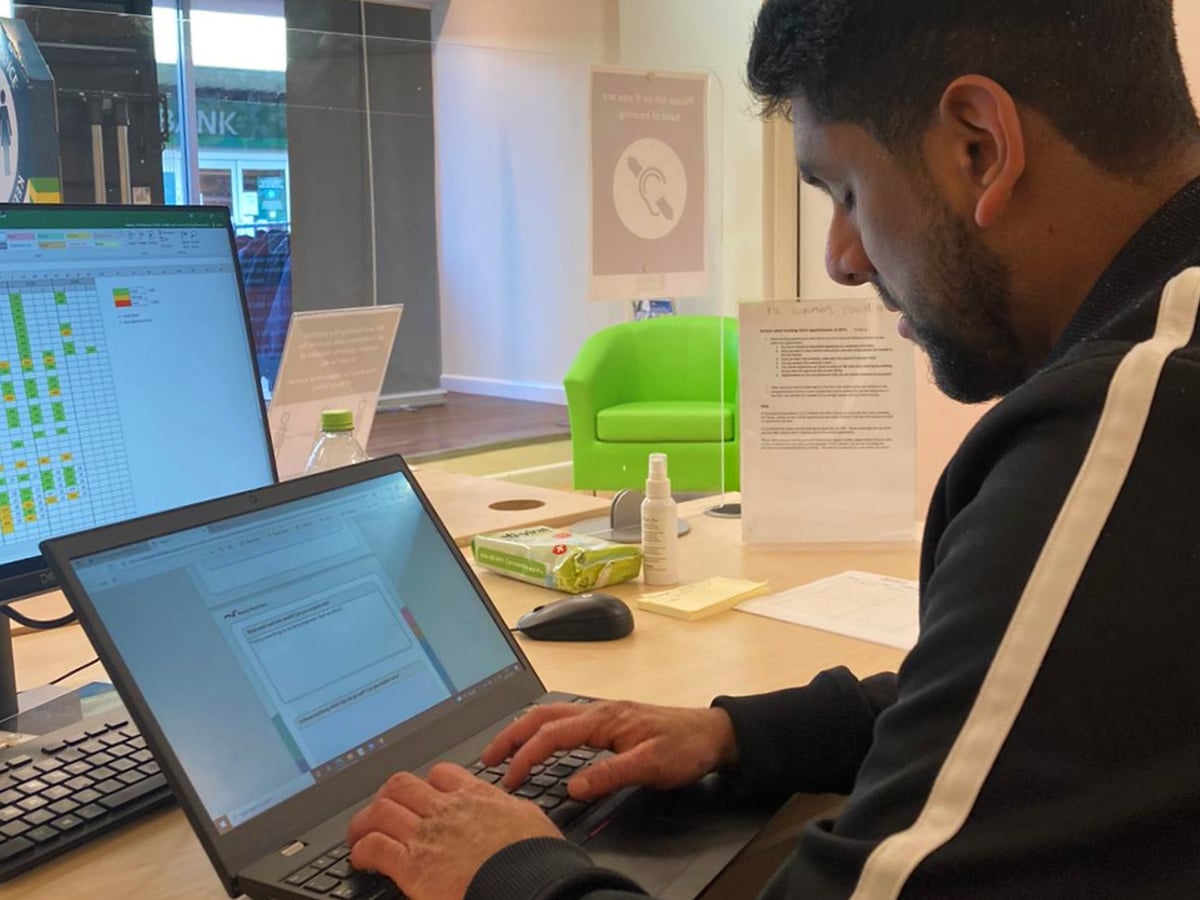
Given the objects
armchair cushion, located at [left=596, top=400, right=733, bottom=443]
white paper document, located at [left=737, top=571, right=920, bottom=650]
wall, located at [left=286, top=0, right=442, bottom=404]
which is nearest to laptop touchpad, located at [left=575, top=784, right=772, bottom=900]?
white paper document, located at [left=737, top=571, right=920, bottom=650]

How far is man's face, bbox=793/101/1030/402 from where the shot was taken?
0.80 metres

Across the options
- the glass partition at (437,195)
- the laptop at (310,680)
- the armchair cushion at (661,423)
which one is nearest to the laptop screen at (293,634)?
the laptop at (310,680)

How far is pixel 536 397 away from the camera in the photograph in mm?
5656

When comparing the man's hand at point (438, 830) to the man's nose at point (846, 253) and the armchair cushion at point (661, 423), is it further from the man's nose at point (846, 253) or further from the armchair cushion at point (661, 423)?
the armchair cushion at point (661, 423)

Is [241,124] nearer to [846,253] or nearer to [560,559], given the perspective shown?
[560,559]

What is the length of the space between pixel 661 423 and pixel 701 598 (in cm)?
268

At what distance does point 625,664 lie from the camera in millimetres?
1268

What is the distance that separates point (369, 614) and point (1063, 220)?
58cm

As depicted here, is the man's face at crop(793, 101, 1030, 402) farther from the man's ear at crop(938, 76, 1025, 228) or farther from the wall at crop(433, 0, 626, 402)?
the wall at crop(433, 0, 626, 402)

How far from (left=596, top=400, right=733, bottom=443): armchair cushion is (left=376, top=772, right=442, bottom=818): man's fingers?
10.4ft

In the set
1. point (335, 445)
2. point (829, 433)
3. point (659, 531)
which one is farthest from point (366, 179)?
point (659, 531)

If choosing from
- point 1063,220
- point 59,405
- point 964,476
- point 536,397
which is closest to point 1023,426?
point 964,476

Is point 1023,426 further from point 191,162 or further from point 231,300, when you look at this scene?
point 191,162

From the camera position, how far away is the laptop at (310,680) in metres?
0.81
